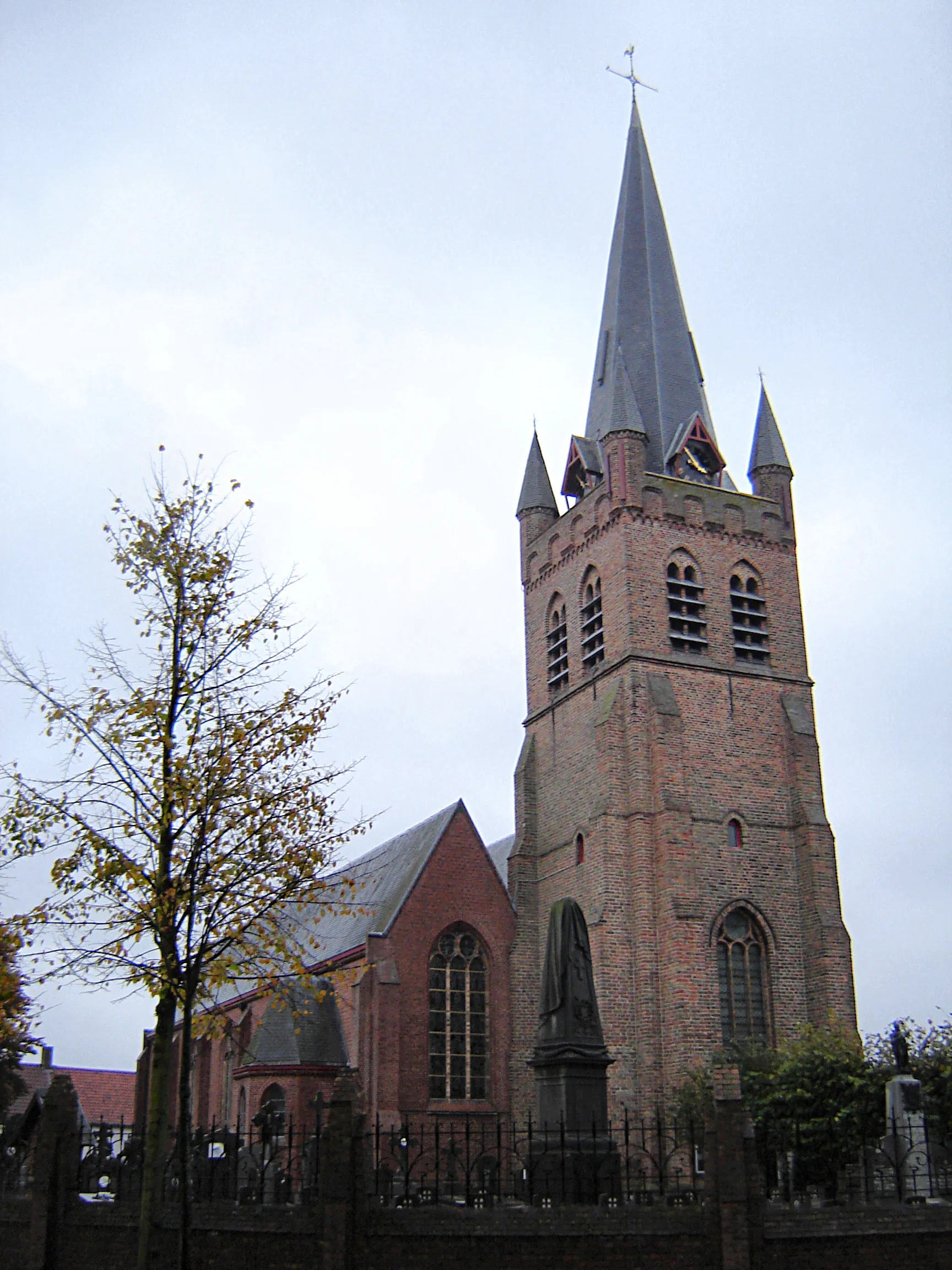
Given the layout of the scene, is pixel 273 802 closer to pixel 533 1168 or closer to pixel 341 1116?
pixel 341 1116

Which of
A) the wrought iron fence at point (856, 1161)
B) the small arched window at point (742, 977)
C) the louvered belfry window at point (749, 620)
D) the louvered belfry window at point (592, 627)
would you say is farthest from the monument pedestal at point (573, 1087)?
the louvered belfry window at point (749, 620)

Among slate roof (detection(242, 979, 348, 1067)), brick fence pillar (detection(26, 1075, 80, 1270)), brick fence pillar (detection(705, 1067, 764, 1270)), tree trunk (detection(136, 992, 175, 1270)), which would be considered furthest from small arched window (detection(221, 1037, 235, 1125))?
brick fence pillar (detection(705, 1067, 764, 1270))

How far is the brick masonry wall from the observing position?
27062mm

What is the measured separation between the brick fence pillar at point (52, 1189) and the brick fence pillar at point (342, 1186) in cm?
362

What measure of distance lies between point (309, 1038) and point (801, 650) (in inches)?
621

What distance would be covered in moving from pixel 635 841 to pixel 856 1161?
9086 mm

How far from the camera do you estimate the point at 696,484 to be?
32469 millimetres

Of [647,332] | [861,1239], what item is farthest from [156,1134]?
[647,332]

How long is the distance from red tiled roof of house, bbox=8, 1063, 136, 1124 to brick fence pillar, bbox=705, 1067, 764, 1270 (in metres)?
47.9

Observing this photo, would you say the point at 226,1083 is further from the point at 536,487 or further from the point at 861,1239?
the point at 861,1239

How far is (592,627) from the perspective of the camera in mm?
32156

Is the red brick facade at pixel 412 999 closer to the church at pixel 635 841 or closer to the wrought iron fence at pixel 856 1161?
the church at pixel 635 841

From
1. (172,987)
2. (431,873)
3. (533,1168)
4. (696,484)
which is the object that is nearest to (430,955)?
(431,873)

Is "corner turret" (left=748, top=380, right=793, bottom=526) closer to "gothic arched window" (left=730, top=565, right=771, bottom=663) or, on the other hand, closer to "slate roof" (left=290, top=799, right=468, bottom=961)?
"gothic arched window" (left=730, top=565, right=771, bottom=663)
